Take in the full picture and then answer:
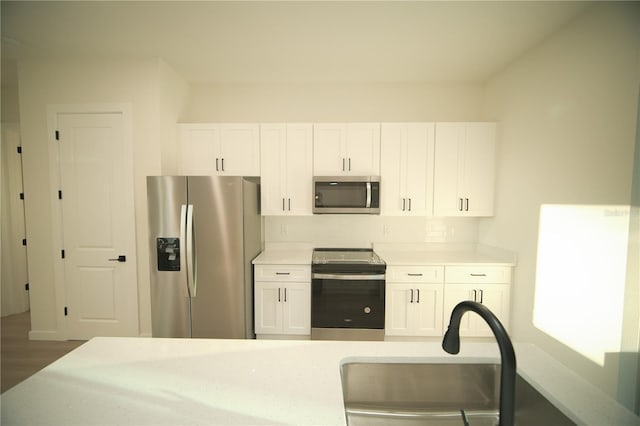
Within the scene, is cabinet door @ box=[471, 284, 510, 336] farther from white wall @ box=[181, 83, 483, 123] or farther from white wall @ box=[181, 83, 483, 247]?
white wall @ box=[181, 83, 483, 123]

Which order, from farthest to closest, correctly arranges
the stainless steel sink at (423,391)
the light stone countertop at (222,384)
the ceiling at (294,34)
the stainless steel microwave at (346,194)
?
the stainless steel microwave at (346,194), the ceiling at (294,34), the stainless steel sink at (423,391), the light stone countertop at (222,384)

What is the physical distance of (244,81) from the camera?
3158mm

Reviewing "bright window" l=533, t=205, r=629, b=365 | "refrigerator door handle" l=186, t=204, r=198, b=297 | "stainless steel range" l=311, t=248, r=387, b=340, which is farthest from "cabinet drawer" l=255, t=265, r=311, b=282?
"bright window" l=533, t=205, r=629, b=365

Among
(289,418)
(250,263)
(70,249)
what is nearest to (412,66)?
(250,263)

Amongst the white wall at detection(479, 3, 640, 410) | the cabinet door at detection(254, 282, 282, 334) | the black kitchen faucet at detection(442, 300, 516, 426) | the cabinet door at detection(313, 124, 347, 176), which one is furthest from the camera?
the cabinet door at detection(313, 124, 347, 176)

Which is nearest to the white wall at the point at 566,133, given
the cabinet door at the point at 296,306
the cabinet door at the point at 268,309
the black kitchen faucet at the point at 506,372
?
the black kitchen faucet at the point at 506,372

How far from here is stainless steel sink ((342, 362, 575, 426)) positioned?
997 millimetres

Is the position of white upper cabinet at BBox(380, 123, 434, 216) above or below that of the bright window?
above

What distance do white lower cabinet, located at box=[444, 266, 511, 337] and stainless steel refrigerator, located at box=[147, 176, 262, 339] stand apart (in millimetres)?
2004

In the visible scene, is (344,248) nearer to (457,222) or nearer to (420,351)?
(457,222)

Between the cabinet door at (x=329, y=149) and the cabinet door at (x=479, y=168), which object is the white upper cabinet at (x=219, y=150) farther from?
the cabinet door at (x=479, y=168)

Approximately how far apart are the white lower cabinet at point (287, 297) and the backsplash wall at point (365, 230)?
2.05ft

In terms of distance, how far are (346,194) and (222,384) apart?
2.23 m

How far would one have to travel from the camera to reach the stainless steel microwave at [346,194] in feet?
9.30
